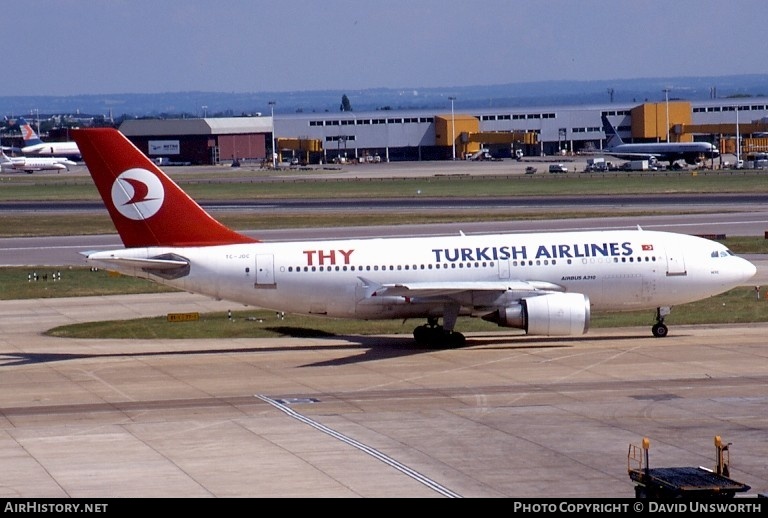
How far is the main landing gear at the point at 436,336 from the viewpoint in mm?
45656

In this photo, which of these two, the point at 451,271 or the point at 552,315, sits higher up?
the point at 451,271

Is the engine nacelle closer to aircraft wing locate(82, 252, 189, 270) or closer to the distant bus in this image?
aircraft wing locate(82, 252, 189, 270)

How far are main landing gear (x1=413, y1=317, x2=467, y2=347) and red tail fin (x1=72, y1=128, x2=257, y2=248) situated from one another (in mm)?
9073

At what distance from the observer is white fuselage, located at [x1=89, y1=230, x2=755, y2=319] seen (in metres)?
45.2

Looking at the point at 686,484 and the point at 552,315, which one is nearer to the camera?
the point at 686,484

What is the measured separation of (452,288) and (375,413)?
10571 mm

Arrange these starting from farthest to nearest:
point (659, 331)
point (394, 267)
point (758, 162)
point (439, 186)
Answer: point (758, 162) < point (439, 186) < point (659, 331) < point (394, 267)

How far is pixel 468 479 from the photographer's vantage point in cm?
2680

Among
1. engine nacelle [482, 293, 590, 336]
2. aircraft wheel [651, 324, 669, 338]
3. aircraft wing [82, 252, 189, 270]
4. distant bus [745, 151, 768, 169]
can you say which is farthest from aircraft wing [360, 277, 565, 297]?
distant bus [745, 151, 768, 169]

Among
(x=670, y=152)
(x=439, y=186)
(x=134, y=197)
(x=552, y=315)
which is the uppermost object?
(x=670, y=152)

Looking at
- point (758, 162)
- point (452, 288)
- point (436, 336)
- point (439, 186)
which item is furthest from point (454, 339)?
point (758, 162)

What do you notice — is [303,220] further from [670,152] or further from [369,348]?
[670,152]

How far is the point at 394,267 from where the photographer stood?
4594 cm
